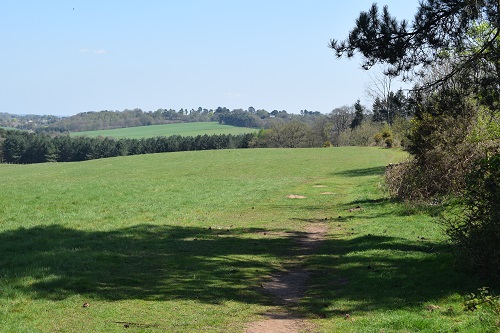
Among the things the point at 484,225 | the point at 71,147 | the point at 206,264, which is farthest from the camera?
the point at 71,147

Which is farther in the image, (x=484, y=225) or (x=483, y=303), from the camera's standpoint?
(x=484, y=225)

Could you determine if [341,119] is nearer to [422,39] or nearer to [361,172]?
[361,172]

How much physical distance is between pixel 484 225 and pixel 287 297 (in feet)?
13.3

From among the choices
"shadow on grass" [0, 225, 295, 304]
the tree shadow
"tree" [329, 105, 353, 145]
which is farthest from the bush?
"tree" [329, 105, 353, 145]

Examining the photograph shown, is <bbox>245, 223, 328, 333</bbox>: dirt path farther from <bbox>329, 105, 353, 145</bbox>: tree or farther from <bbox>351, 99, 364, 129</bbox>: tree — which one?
<bbox>329, 105, 353, 145</bbox>: tree

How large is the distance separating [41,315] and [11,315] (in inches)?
19.2

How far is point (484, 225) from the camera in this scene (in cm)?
945

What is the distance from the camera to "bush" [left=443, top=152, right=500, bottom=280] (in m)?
9.17

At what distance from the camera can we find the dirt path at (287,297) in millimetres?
8617

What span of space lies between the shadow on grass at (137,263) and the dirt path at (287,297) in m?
0.42

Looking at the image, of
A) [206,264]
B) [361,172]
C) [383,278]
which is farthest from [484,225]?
[361,172]

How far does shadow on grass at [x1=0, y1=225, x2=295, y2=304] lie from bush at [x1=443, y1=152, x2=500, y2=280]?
403 centimetres

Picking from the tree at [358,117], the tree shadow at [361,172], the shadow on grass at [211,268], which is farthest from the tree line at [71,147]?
the shadow on grass at [211,268]

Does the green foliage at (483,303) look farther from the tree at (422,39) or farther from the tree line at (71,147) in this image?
the tree line at (71,147)
